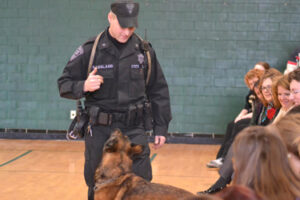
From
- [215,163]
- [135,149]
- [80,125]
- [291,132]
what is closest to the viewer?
[291,132]

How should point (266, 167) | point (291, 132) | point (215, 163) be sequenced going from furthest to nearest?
point (215, 163), point (291, 132), point (266, 167)

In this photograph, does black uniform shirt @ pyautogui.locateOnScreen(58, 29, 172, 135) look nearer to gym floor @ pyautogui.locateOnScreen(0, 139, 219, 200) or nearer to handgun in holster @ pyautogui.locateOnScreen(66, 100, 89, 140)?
handgun in holster @ pyautogui.locateOnScreen(66, 100, 89, 140)

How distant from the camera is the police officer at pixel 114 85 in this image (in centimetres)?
294

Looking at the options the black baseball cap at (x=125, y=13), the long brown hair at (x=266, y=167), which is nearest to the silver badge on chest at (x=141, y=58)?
the black baseball cap at (x=125, y=13)

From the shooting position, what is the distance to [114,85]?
3.00 m

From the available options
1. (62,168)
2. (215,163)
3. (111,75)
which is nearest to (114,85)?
(111,75)

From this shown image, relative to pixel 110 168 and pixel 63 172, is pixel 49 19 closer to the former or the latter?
pixel 63 172

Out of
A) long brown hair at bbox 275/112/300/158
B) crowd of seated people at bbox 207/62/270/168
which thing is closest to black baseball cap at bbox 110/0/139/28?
long brown hair at bbox 275/112/300/158

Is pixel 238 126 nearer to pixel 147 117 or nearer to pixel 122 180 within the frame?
pixel 147 117

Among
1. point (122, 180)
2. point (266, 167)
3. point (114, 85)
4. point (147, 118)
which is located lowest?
point (122, 180)

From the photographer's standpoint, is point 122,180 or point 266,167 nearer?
point 266,167

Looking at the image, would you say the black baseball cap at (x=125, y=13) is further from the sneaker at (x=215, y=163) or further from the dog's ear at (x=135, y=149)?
the sneaker at (x=215, y=163)

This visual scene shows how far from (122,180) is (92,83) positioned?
0.68 meters

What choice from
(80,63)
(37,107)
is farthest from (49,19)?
(80,63)
